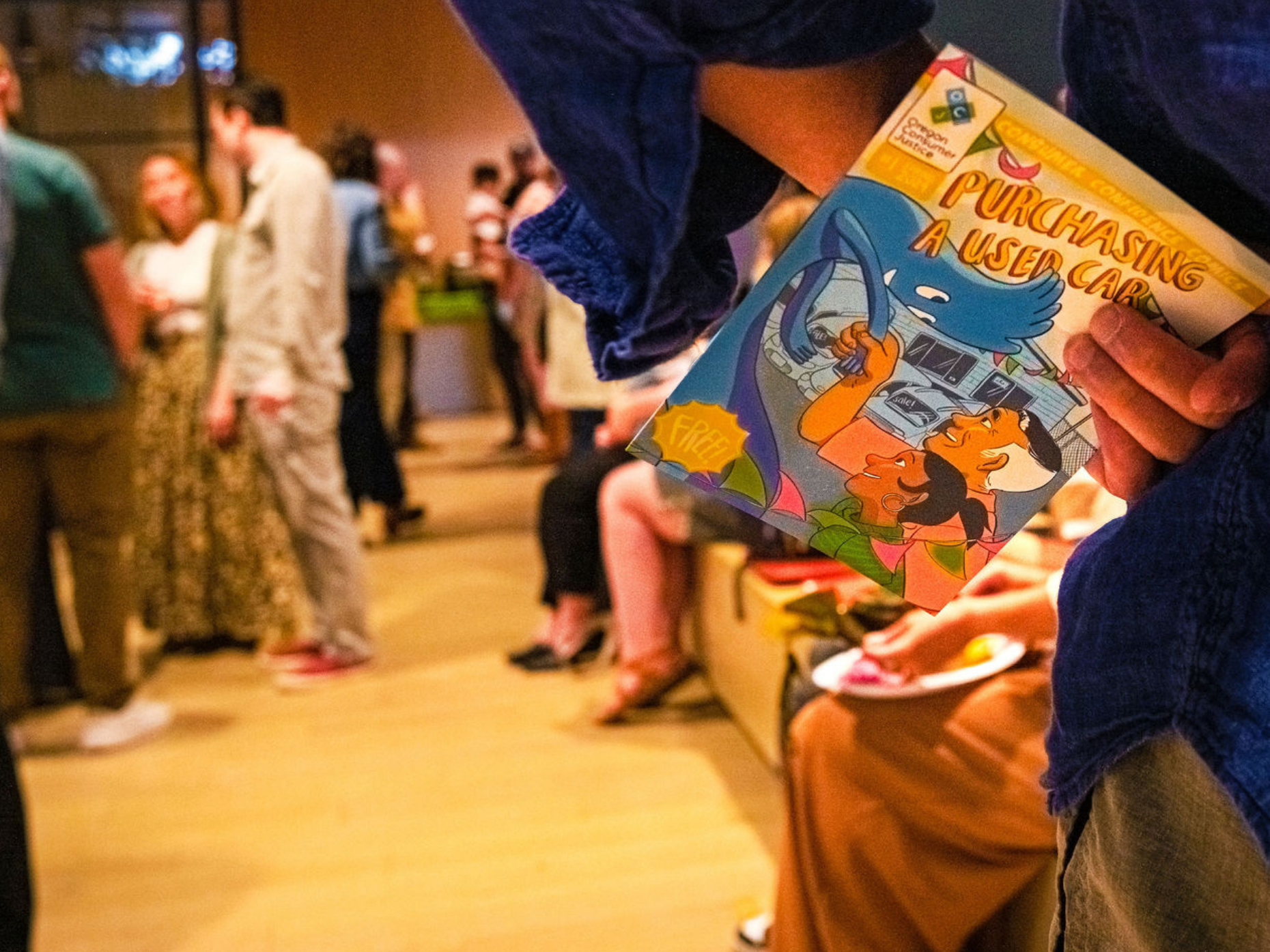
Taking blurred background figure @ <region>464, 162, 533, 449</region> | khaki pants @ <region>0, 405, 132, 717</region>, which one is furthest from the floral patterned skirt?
blurred background figure @ <region>464, 162, 533, 449</region>

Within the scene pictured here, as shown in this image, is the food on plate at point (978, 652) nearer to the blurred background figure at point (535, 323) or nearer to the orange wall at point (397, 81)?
the blurred background figure at point (535, 323)

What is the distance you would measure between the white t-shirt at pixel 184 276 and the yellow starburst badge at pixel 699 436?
2.81 m

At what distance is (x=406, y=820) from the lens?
233cm

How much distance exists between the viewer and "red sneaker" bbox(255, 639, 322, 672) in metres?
3.16

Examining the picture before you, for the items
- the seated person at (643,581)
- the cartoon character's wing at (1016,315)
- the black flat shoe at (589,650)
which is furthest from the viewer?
the black flat shoe at (589,650)

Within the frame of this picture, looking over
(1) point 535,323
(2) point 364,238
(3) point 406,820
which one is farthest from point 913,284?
(1) point 535,323

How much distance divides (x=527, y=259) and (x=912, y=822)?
99 centimetres

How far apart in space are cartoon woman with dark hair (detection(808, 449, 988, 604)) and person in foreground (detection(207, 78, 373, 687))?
2.45 m

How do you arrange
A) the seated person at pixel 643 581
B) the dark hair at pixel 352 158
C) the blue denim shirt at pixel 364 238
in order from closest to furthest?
the seated person at pixel 643 581 < the blue denim shirt at pixel 364 238 < the dark hair at pixel 352 158

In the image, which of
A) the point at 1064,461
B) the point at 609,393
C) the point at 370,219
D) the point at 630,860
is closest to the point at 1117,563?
the point at 1064,461

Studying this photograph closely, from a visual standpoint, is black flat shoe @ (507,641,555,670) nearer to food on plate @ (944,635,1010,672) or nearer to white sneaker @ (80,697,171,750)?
white sneaker @ (80,697,171,750)

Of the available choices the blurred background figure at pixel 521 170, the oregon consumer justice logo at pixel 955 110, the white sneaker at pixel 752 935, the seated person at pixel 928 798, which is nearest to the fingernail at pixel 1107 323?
the oregon consumer justice logo at pixel 955 110

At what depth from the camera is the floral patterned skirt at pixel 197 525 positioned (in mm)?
3186

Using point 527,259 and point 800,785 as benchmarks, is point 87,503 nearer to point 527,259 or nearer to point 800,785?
point 800,785
